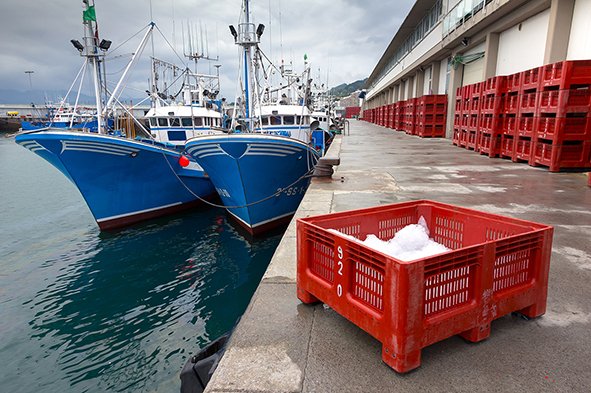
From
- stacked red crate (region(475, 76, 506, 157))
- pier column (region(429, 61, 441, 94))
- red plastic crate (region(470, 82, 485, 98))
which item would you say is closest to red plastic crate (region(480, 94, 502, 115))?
stacked red crate (region(475, 76, 506, 157))

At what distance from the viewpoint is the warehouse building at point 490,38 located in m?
9.92

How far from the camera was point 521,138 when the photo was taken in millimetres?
10156

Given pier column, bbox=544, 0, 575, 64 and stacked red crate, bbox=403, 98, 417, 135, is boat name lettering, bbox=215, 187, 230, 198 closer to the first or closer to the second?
pier column, bbox=544, 0, 575, 64

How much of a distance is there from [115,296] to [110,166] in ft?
16.3

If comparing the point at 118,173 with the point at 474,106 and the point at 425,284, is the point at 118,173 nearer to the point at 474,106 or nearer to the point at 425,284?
the point at 425,284

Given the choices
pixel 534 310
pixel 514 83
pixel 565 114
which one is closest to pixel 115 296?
pixel 534 310

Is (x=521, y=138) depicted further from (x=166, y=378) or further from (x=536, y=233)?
(x=166, y=378)

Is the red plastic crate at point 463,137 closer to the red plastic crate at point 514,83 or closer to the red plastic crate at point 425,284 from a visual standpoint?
the red plastic crate at point 514,83

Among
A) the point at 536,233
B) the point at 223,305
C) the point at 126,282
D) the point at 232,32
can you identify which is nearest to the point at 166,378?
the point at 223,305

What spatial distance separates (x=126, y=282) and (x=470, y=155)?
35.9 ft

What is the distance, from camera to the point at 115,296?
6766mm

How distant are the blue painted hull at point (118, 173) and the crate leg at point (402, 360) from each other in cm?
837

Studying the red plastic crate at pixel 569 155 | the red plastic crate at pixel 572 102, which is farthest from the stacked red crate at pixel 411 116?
the red plastic crate at pixel 572 102

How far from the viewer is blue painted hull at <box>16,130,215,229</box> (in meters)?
9.66
